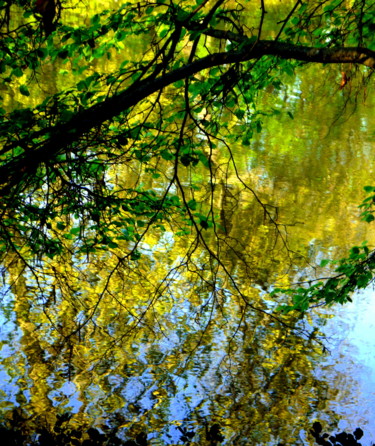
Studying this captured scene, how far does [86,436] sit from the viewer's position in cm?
523

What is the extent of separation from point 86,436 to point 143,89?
3.61 metres

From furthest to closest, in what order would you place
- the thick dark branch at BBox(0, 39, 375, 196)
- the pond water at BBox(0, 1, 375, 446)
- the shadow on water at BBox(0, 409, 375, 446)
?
the pond water at BBox(0, 1, 375, 446)
the shadow on water at BBox(0, 409, 375, 446)
the thick dark branch at BBox(0, 39, 375, 196)

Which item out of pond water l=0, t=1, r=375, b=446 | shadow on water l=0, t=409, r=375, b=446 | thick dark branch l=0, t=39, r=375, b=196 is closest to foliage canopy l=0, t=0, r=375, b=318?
thick dark branch l=0, t=39, r=375, b=196

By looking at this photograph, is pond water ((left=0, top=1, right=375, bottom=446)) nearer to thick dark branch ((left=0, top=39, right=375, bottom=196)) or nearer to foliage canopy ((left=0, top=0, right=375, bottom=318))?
foliage canopy ((left=0, top=0, right=375, bottom=318))

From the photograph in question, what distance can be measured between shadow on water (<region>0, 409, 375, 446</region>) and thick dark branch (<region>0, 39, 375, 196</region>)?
246cm

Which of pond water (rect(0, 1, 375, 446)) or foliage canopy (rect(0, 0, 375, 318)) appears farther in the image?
pond water (rect(0, 1, 375, 446))

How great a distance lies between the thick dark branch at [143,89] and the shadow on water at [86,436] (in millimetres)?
2457

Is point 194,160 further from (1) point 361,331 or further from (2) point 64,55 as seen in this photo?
(1) point 361,331

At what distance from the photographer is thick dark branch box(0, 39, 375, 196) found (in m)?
2.66

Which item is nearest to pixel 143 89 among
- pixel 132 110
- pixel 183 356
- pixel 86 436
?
pixel 132 110

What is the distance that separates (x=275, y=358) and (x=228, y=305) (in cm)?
122

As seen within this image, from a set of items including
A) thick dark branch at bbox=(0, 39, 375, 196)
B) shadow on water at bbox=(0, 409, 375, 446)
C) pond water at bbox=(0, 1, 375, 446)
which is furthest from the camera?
pond water at bbox=(0, 1, 375, 446)

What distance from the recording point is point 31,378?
6145mm

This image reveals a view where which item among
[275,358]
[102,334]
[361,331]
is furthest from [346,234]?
[102,334]
